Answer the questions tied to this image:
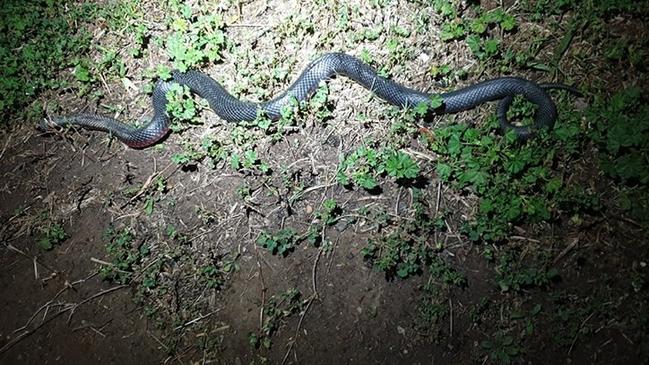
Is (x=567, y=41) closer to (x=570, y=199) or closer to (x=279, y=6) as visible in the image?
(x=570, y=199)

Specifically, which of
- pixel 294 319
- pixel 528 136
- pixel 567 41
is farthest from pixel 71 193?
pixel 567 41

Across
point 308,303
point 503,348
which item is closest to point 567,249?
point 503,348

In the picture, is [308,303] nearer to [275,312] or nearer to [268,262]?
[275,312]

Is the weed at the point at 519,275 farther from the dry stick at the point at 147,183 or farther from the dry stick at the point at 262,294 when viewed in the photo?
the dry stick at the point at 147,183

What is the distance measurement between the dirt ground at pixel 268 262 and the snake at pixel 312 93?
0.57 ft

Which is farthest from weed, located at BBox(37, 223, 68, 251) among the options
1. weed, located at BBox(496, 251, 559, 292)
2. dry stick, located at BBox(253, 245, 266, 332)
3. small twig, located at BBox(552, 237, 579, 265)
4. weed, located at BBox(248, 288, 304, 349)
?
small twig, located at BBox(552, 237, 579, 265)

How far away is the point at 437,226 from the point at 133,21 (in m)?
5.28

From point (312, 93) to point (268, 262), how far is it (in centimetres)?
217

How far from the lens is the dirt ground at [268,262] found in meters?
3.96

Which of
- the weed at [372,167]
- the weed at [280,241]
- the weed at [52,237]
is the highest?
the weed at [372,167]

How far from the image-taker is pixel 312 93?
5.18m

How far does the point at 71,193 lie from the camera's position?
5352 mm

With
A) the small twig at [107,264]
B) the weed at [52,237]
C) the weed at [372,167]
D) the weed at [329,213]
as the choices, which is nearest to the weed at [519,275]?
the weed at [372,167]

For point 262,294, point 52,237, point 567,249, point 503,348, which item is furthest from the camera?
point 52,237
